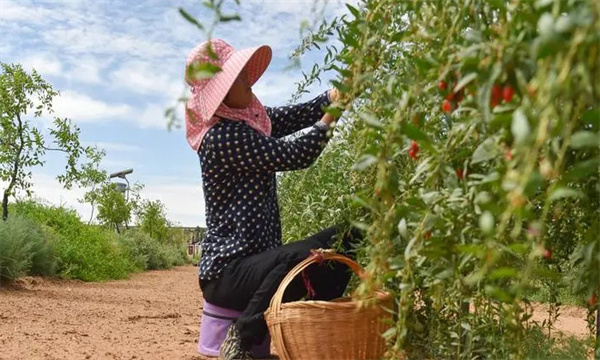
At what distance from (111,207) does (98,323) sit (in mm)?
11830

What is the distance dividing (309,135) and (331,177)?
23cm

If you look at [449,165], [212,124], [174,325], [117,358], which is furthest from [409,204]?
[174,325]

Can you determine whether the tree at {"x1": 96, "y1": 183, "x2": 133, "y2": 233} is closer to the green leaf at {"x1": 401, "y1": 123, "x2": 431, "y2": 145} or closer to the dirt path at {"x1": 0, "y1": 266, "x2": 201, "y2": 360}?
the dirt path at {"x1": 0, "y1": 266, "x2": 201, "y2": 360}

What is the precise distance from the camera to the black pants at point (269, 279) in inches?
109

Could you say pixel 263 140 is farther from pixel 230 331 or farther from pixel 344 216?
pixel 230 331

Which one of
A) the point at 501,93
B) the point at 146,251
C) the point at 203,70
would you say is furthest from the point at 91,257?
the point at 501,93

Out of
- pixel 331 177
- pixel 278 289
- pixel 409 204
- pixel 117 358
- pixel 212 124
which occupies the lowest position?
pixel 117 358

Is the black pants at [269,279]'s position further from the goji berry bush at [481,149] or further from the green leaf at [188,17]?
the green leaf at [188,17]

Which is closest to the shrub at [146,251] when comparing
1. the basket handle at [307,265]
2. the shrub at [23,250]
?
the shrub at [23,250]

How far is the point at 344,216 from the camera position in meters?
2.71

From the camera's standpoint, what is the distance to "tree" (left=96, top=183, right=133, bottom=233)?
52.2 feet

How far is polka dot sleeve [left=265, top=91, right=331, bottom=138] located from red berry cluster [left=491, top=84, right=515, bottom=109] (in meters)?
2.08

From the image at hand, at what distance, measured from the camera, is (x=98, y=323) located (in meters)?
4.49

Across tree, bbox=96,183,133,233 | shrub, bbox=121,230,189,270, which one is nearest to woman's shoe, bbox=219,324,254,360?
shrub, bbox=121,230,189,270
